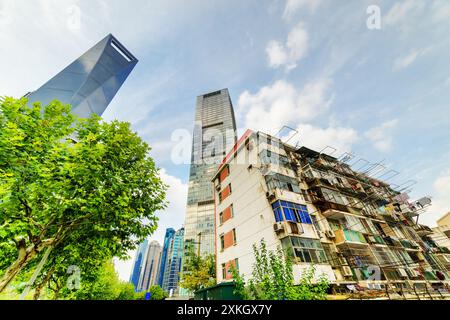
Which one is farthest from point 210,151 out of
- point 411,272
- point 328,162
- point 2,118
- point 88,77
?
point 2,118

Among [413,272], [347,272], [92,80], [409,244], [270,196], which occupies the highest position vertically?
[92,80]

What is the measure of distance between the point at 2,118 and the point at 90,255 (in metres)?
7.04

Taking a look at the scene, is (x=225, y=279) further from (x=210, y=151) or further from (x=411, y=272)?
(x=210, y=151)

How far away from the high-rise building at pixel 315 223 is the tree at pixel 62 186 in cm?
1096

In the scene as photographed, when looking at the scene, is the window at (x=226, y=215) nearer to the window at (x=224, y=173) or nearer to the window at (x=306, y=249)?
the window at (x=224, y=173)

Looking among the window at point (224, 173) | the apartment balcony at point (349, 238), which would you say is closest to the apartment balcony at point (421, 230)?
the apartment balcony at point (349, 238)

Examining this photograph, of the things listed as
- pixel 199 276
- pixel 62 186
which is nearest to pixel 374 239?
pixel 199 276

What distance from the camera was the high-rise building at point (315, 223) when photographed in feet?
48.9

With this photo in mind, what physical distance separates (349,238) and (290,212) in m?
5.80

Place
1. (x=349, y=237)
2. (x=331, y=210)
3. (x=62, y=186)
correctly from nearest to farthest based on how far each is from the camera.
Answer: (x=62, y=186)
(x=349, y=237)
(x=331, y=210)

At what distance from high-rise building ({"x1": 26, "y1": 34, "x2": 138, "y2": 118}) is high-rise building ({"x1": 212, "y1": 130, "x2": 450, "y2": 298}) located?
76.3 metres

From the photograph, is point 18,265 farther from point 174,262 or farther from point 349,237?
point 174,262

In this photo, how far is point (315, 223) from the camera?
1719 centimetres

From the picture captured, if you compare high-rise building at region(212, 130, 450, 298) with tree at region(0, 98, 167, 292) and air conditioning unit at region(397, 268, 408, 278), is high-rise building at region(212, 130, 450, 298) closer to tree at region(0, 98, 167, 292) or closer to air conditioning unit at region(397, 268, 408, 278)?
air conditioning unit at region(397, 268, 408, 278)
